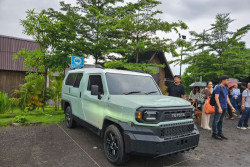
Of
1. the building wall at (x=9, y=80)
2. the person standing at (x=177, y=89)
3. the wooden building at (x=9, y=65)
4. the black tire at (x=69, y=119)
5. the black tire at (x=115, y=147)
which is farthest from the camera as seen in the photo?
the building wall at (x=9, y=80)

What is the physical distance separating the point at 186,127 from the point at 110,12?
1098 cm

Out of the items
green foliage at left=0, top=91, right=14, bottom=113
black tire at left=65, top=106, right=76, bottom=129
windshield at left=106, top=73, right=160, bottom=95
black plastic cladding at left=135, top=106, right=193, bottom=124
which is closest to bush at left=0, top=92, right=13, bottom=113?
green foliage at left=0, top=91, right=14, bottom=113

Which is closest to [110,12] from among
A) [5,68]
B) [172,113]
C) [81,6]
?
[81,6]

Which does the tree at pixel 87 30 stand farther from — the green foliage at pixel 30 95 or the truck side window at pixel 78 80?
the truck side window at pixel 78 80

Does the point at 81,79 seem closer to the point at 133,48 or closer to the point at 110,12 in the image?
the point at 133,48

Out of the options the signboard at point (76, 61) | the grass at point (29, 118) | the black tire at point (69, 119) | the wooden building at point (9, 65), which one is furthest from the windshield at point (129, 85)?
the wooden building at point (9, 65)

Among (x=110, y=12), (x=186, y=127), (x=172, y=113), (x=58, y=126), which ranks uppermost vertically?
(x=110, y=12)

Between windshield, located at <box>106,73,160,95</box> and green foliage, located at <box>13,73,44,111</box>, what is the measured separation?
18.9 feet

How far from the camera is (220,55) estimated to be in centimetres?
1369

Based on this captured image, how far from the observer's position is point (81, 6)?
41.0 ft

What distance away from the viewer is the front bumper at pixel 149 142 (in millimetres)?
2998

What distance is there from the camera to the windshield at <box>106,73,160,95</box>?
3.96 m

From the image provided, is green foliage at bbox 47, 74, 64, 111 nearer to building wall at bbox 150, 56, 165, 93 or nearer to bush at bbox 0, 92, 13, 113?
bush at bbox 0, 92, 13, 113

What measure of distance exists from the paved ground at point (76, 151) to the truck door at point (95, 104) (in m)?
0.78
